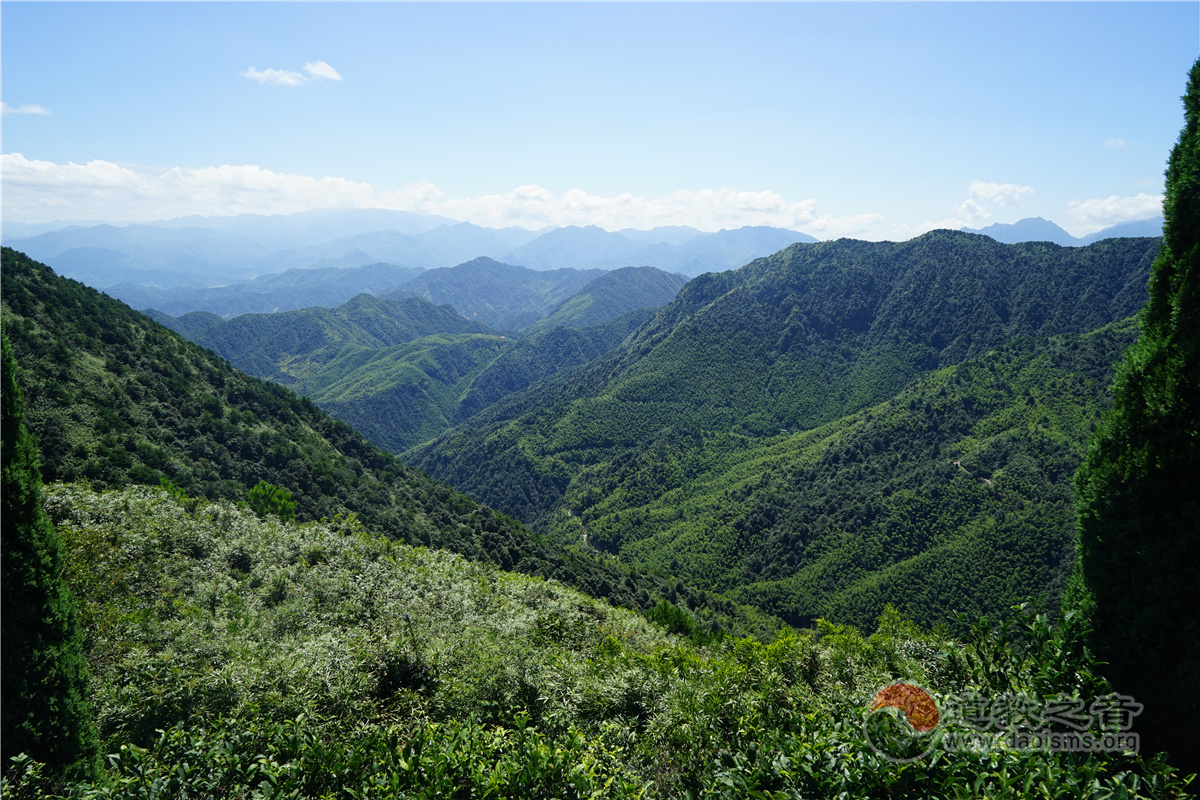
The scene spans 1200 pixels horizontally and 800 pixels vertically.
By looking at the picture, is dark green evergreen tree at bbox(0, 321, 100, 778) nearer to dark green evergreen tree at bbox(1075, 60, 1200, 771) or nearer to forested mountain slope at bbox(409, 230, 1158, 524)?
dark green evergreen tree at bbox(1075, 60, 1200, 771)

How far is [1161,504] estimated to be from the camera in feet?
38.9

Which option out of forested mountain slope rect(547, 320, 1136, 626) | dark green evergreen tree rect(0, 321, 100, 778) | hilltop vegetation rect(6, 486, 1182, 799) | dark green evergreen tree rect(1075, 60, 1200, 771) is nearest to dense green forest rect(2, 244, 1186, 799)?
hilltop vegetation rect(6, 486, 1182, 799)

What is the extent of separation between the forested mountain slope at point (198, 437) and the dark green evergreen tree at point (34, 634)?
944 inches

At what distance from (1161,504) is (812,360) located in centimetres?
18432

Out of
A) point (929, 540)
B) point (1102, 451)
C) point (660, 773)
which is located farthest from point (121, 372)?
point (929, 540)

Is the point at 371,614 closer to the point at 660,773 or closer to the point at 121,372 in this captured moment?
the point at 660,773

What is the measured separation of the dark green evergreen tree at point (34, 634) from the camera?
12.2m

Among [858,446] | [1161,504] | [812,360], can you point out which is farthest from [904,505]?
[812,360]

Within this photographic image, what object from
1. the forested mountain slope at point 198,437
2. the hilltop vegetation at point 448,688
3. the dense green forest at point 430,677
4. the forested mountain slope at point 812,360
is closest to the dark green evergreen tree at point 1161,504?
the dense green forest at point 430,677

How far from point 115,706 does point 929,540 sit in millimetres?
100204

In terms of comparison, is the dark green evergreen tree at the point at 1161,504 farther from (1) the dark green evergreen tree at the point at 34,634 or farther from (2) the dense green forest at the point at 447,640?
(1) the dark green evergreen tree at the point at 34,634

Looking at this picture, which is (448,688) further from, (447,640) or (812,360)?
(812,360)

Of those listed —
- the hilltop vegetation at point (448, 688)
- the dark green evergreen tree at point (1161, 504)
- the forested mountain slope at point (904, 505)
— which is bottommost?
the forested mountain slope at point (904, 505)

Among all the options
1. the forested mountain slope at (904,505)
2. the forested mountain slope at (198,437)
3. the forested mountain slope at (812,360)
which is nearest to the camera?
the forested mountain slope at (198,437)
